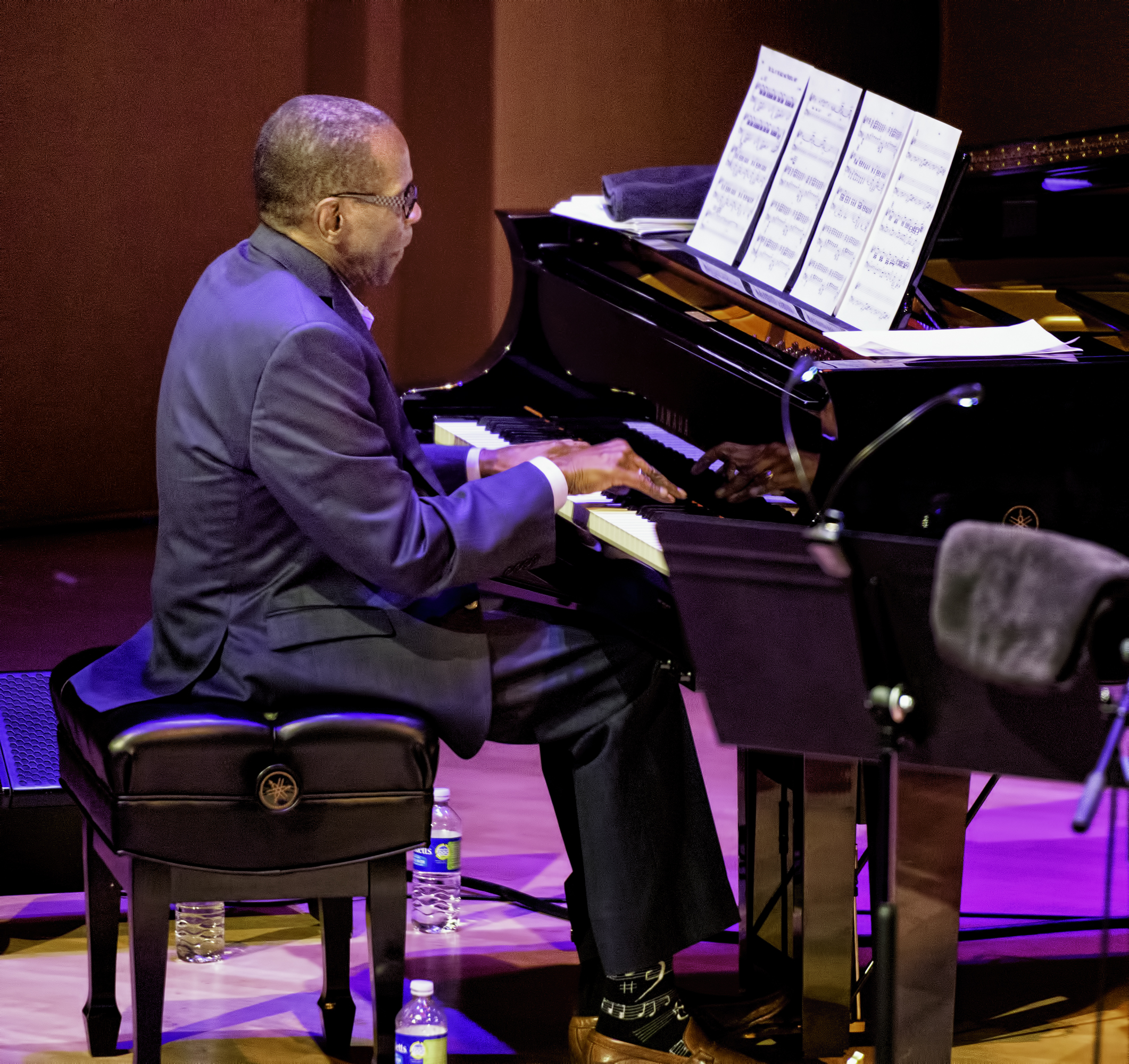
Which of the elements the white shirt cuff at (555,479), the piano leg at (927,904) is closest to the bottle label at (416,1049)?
the piano leg at (927,904)

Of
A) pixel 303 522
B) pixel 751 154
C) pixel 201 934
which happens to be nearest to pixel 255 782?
pixel 303 522

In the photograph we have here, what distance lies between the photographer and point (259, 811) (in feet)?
7.55

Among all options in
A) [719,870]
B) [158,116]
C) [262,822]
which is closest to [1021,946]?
[719,870]

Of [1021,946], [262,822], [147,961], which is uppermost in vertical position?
[262,822]

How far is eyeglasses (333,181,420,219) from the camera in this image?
2.53 m

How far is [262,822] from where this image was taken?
231 cm

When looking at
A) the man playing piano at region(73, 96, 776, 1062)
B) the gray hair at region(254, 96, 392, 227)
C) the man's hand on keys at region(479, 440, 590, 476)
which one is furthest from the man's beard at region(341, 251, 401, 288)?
the man's hand on keys at region(479, 440, 590, 476)

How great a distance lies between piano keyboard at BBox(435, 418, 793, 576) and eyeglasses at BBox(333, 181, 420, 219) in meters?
0.51

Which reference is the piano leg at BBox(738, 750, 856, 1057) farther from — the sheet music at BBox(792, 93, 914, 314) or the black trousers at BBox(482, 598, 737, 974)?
the sheet music at BBox(792, 93, 914, 314)

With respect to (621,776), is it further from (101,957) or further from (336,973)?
(101,957)

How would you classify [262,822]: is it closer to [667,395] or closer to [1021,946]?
[667,395]

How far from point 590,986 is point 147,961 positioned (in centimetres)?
72

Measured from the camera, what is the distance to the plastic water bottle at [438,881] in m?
3.38

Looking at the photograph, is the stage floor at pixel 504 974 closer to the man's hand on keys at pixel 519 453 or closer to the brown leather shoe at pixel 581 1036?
the brown leather shoe at pixel 581 1036
